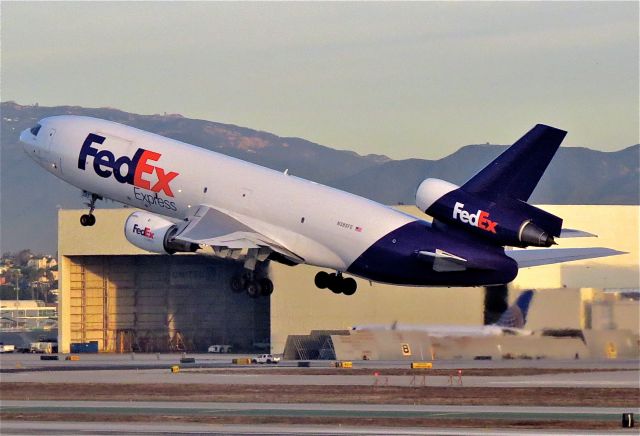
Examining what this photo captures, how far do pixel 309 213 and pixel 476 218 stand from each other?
28.4 feet

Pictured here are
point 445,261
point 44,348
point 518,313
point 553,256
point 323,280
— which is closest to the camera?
point 445,261

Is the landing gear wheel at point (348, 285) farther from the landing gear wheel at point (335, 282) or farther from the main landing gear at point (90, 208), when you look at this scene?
the main landing gear at point (90, 208)

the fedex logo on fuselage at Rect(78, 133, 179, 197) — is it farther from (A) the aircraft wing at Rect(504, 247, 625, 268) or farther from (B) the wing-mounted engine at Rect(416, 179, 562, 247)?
(A) the aircraft wing at Rect(504, 247, 625, 268)

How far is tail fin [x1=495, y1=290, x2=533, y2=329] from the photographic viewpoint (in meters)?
72.6

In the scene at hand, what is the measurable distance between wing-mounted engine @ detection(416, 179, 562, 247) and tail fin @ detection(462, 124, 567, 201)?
38cm

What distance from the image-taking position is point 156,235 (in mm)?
65625

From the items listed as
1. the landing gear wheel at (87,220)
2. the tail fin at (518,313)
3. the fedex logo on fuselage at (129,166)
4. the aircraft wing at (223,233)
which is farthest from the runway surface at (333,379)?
the fedex logo on fuselage at (129,166)

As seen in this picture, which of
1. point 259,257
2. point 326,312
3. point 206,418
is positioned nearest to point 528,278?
point 259,257

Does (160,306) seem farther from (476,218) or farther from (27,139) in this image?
(476,218)

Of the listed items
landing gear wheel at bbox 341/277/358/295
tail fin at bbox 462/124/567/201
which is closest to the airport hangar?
landing gear wheel at bbox 341/277/358/295

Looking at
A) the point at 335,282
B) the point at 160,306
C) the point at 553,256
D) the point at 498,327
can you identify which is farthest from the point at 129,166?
the point at 160,306

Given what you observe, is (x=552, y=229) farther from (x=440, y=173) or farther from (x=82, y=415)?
(x=440, y=173)

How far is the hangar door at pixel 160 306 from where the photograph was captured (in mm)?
132750

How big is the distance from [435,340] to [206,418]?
56.9ft
